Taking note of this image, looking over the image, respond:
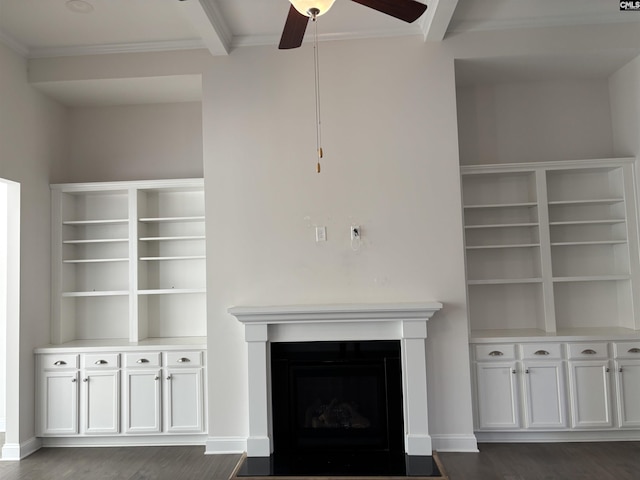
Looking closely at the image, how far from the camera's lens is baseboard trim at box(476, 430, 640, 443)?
3.90 m

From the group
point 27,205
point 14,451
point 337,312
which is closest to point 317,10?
point 337,312

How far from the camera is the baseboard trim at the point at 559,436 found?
3904mm

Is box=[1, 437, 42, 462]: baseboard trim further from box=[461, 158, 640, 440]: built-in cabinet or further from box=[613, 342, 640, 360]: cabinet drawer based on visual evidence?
box=[613, 342, 640, 360]: cabinet drawer

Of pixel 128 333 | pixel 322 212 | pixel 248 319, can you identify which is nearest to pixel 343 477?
pixel 248 319

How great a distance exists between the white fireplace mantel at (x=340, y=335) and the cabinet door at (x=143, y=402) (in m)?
0.89

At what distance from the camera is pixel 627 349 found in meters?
3.88

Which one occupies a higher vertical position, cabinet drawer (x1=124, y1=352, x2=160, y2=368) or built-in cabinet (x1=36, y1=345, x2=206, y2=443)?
cabinet drawer (x1=124, y1=352, x2=160, y2=368)

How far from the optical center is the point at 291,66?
13.4 ft

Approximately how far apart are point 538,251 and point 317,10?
3067 mm

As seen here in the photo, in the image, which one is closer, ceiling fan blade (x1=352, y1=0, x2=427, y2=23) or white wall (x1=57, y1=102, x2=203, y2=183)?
ceiling fan blade (x1=352, y1=0, x2=427, y2=23)

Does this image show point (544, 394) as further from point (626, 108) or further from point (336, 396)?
point (626, 108)

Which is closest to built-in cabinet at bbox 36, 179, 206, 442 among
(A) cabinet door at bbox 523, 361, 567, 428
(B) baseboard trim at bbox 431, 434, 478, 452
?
(B) baseboard trim at bbox 431, 434, 478, 452

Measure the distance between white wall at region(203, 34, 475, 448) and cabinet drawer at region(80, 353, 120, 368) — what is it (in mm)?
871

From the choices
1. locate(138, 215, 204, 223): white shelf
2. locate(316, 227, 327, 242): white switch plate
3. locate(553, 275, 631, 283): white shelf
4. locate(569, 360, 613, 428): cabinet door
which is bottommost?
locate(569, 360, 613, 428): cabinet door
